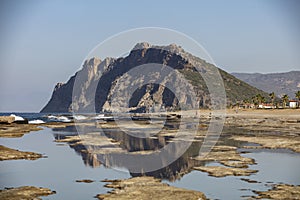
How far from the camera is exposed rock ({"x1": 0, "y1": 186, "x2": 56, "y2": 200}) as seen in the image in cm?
2645

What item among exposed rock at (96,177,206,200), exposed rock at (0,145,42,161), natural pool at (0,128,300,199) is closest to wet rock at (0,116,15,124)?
exposed rock at (0,145,42,161)

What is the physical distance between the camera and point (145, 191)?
1111 inches

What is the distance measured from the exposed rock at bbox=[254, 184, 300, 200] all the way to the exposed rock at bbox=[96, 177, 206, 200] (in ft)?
15.0

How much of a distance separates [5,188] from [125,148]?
29568 millimetres

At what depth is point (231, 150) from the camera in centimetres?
5250

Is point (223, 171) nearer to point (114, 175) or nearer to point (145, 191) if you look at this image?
point (114, 175)

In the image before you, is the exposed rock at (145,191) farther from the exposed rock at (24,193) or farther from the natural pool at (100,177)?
the exposed rock at (24,193)

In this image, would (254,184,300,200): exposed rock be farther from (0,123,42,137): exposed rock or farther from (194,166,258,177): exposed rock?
(0,123,42,137): exposed rock

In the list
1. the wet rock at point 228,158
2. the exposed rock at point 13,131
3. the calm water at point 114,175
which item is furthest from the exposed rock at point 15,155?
the exposed rock at point 13,131

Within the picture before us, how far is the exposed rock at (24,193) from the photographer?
86.8ft

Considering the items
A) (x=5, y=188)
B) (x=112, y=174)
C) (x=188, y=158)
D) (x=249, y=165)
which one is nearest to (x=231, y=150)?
(x=188, y=158)

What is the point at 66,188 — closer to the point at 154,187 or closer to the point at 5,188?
the point at 5,188

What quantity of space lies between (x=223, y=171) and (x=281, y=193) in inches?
381

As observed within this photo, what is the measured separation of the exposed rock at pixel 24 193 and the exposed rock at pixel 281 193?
16.5 m
